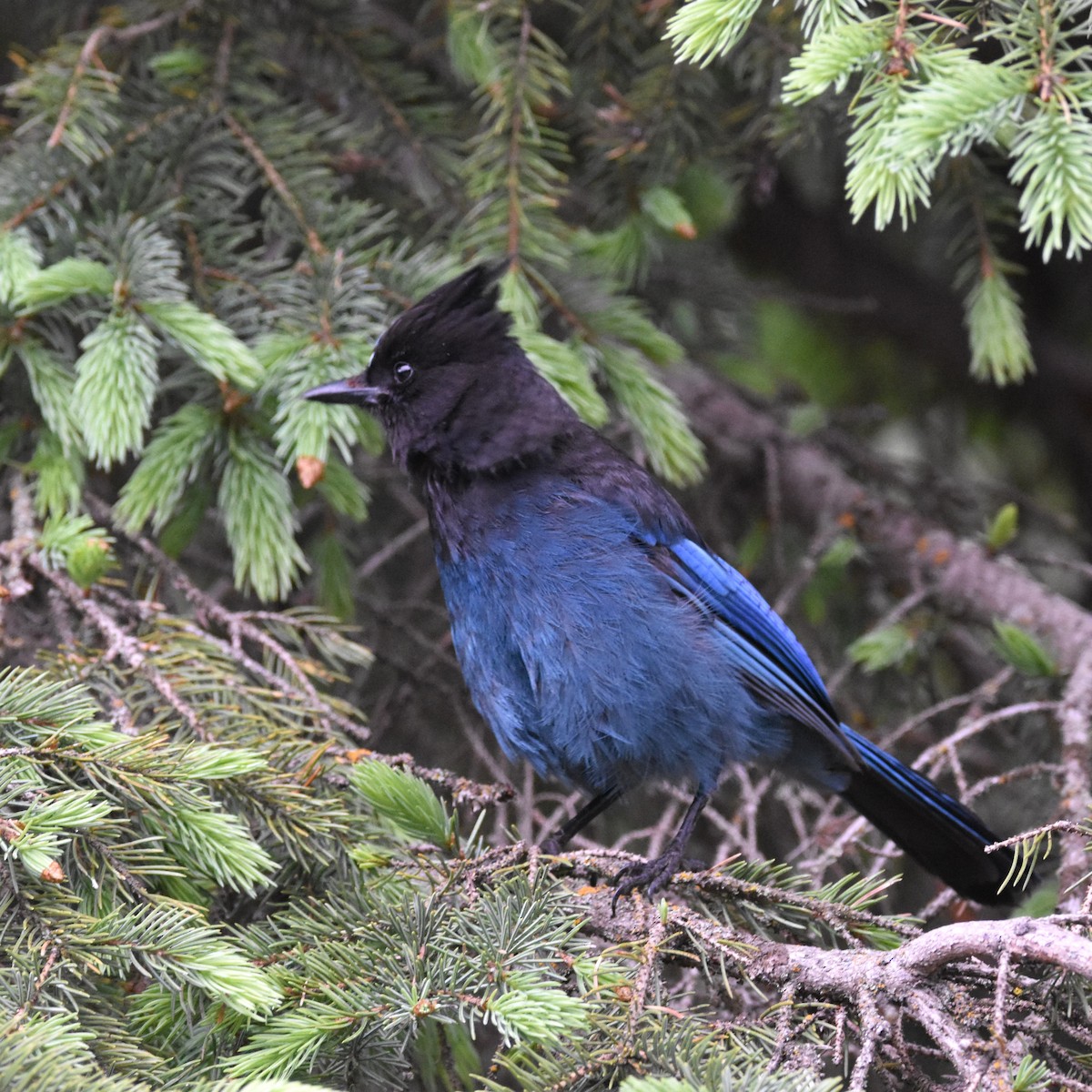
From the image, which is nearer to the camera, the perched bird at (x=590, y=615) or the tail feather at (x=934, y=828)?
the perched bird at (x=590, y=615)

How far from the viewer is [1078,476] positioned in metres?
4.23

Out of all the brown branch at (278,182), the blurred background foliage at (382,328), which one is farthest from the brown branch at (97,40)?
the brown branch at (278,182)

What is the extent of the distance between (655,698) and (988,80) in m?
1.26

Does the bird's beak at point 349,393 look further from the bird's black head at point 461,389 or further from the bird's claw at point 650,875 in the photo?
the bird's claw at point 650,875

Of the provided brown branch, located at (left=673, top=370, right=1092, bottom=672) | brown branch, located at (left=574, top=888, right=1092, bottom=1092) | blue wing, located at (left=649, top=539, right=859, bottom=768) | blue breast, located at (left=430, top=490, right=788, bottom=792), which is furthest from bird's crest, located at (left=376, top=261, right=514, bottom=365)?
brown branch, located at (left=574, top=888, right=1092, bottom=1092)

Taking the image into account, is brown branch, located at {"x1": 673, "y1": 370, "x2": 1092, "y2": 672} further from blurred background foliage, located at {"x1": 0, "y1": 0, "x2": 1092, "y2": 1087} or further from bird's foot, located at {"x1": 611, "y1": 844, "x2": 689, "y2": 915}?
bird's foot, located at {"x1": 611, "y1": 844, "x2": 689, "y2": 915}

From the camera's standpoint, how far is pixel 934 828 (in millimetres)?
2523

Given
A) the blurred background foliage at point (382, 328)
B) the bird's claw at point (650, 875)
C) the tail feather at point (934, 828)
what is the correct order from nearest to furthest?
the blurred background foliage at point (382, 328) → the bird's claw at point (650, 875) → the tail feather at point (934, 828)

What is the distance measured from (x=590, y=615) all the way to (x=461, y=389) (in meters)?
0.63

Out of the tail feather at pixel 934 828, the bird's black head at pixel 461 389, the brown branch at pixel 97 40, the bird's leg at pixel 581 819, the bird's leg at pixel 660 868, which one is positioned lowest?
the bird's leg at pixel 581 819

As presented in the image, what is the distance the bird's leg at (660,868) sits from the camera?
2.13 meters

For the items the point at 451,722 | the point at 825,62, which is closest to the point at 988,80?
the point at 825,62

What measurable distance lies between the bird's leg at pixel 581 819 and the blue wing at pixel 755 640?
389 millimetres

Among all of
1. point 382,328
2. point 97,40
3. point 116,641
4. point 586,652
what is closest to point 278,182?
point 382,328
